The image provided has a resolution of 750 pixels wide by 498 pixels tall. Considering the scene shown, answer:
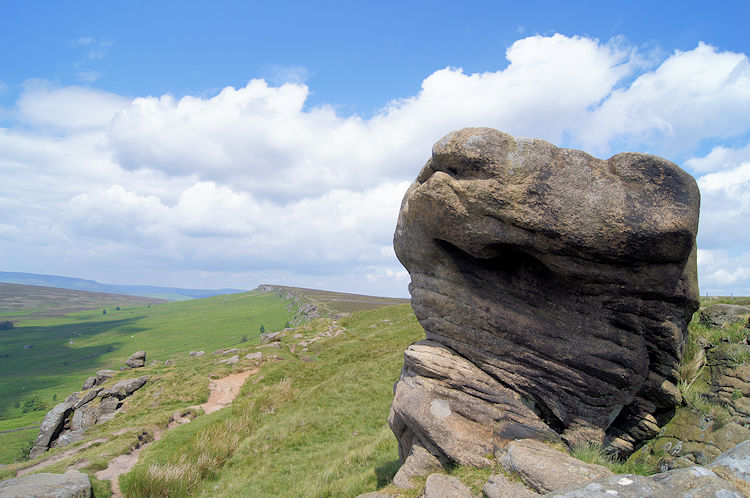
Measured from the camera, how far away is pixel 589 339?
1167cm

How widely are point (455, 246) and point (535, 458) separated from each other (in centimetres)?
652

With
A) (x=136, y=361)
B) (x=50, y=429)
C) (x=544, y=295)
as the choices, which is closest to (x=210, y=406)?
(x=50, y=429)

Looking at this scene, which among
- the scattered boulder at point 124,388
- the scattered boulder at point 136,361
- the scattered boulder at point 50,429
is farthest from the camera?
the scattered boulder at point 136,361

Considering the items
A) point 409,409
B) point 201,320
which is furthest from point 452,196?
point 201,320

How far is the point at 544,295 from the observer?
12.5 metres

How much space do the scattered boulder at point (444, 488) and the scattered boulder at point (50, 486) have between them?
14.4m

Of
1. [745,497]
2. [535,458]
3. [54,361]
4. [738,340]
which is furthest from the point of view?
[54,361]

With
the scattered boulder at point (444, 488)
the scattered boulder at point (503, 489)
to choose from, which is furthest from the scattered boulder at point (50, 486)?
the scattered boulder at point (503, 489)

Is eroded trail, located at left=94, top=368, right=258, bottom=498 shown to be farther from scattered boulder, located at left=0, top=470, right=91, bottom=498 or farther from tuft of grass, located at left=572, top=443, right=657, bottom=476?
tuft of grass, located at left=572, top=443, right=657, bottom=476

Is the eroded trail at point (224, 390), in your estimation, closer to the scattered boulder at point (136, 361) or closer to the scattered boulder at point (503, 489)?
the scattered boulder at point (136, 361)

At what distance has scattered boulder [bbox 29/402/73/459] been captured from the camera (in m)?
31.5

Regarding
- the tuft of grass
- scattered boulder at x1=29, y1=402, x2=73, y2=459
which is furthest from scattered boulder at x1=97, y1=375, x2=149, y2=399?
the tuft of grass

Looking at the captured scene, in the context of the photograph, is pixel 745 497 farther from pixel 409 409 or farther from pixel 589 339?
pixel 409 409

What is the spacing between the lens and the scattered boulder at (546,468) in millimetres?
8469
